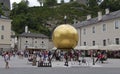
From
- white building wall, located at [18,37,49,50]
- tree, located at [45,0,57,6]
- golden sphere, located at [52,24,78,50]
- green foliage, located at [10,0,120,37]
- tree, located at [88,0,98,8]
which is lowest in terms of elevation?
white building wall, located at [18,37,49,50]

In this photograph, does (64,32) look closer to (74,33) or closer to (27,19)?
(74,33)

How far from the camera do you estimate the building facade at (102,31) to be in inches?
2643

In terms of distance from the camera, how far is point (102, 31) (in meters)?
72.0

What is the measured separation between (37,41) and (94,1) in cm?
6793

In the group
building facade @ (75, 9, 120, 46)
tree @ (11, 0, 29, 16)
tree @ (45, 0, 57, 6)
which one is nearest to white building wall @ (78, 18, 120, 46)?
building facade @ (75, 9, 120, 46)

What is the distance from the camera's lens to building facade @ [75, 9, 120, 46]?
67.1 metres

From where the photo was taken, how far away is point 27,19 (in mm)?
136625

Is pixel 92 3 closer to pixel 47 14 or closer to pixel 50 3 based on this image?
pixel 47 14

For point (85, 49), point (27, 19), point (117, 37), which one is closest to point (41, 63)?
point (117, 37)

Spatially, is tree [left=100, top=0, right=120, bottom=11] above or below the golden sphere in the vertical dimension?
above

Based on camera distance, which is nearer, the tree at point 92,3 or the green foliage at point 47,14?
the green foliage at point 47,14

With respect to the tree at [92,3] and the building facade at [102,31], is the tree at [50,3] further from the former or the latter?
the building facade at [102,31]

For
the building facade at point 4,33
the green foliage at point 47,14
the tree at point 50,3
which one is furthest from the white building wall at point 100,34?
the tree at point 50,3

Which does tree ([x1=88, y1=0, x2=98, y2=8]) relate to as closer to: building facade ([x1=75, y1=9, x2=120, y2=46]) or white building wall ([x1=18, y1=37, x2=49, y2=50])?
white building wall ([x1=18, y1=37, x2=49, y2=50])
